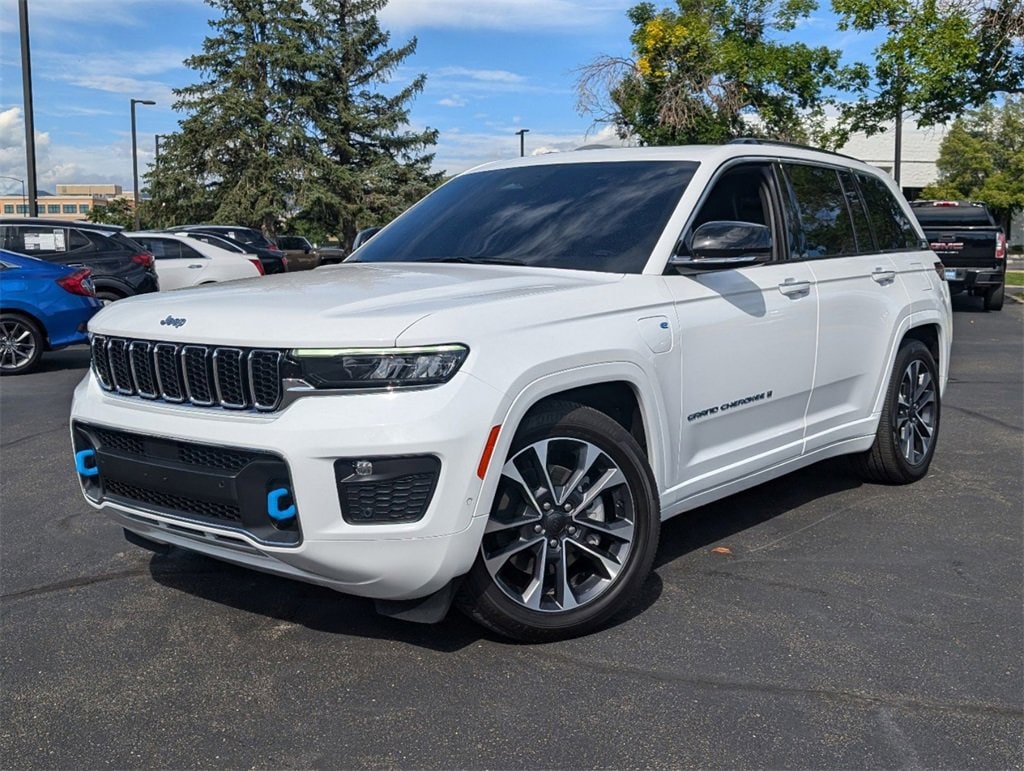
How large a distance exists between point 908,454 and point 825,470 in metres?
0.60

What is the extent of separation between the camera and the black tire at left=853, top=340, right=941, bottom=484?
564cm

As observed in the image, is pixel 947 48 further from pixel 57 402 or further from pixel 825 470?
pixel 57 402

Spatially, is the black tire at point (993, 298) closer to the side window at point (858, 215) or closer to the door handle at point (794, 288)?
the side window at point (858, 215)

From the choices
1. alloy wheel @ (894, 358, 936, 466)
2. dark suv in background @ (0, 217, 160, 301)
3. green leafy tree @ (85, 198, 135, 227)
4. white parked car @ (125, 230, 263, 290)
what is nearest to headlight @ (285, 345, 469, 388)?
alloy wheel @ (894, 358, 936, 466)

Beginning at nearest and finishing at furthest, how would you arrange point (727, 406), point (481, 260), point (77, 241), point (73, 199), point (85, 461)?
point (85, 461) < point (727, 406) < point (481, 260) < point (77, 241) < point (73, 199)

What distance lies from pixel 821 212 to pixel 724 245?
1.44 m

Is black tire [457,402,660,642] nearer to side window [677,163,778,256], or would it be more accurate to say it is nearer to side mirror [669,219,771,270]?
side mirror [669,219,771,270]

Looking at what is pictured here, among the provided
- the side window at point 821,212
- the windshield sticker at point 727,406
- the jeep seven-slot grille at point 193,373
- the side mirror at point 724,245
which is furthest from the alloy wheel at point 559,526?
the side window at point 821,212

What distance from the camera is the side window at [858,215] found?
5582mm

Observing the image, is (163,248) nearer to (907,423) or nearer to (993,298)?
(993,298)

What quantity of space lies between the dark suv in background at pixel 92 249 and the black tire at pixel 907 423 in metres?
10.0

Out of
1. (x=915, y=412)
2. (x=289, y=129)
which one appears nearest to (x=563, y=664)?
(x=915, y=412)

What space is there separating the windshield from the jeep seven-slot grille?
4.68 ft

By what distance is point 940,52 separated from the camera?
17672 millimetres
